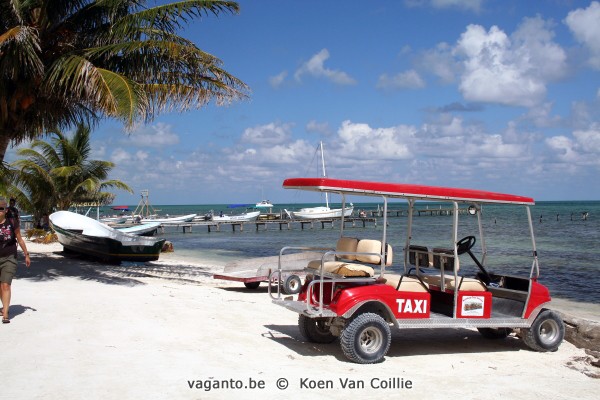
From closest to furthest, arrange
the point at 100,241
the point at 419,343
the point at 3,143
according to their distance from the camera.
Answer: the point at 419,343 → the point at 3,143 → the point at 100,241

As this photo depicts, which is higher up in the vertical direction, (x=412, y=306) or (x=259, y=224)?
(x=259, y=224)

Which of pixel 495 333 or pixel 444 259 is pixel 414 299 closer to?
pixel 444 259

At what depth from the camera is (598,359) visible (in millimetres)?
8320

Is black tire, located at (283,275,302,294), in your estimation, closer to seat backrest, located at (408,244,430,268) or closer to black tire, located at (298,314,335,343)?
black tire, located at (298,314,335,343)

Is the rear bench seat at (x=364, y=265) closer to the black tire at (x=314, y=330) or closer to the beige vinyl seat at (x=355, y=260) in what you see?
the beige vinyl seat at (x=355, y=260)

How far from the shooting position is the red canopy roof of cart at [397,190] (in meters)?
7.31

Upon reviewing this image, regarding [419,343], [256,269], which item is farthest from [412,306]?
[256,269]

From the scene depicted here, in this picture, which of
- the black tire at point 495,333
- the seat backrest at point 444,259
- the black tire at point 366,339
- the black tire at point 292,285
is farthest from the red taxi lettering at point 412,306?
the black tire at point 495,333

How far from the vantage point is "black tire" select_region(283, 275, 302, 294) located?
8844 millimetres

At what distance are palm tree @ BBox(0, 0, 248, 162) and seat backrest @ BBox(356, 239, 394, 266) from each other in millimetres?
6178

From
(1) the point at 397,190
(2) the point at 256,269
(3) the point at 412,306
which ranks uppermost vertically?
(1) the point at 397,190

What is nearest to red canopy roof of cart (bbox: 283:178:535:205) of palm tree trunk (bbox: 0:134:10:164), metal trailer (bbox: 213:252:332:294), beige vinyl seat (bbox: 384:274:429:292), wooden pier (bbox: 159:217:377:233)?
beige vinyl seat (bbox: 384:274:429:292)

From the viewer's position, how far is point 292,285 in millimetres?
9438

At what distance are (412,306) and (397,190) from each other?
1533 millimetres
